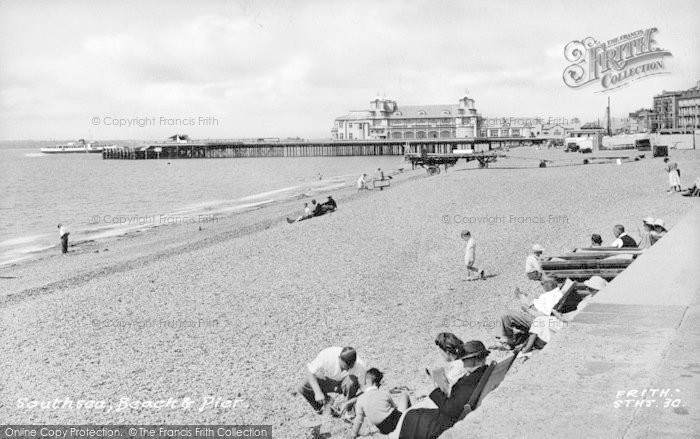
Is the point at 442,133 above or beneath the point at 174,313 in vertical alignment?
above

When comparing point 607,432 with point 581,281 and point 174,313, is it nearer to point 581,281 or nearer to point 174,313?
point 581,281

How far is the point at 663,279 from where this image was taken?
7.32 metres

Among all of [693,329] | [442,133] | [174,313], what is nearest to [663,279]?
[693,329]

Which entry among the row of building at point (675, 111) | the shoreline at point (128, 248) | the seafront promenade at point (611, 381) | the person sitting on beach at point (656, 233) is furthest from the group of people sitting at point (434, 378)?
the row of building at point (675, 111)

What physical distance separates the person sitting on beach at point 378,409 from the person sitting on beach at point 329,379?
1.75 ft

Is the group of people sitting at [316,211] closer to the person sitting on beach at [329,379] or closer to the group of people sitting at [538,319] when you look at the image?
the group of people sitting at [538,319]

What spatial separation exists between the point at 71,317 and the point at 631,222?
41.2ft

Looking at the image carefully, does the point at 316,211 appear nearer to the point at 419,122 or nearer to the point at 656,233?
the point at 656,233

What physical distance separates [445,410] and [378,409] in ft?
2.81

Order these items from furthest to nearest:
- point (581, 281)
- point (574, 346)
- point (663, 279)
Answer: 1. point (581, 281)
2. point (663, 279)
3. point (574, 346)

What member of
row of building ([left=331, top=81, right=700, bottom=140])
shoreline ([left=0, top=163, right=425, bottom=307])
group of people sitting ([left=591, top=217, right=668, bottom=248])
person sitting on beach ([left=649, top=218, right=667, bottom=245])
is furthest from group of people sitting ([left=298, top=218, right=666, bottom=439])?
row of building ([left=331, top=81, right=700, bottom=140])

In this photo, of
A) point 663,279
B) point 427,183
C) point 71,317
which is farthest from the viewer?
point 427,183

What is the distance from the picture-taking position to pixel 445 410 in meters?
4.89

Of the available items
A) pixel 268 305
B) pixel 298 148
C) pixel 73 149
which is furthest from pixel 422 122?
pixel 268 305
